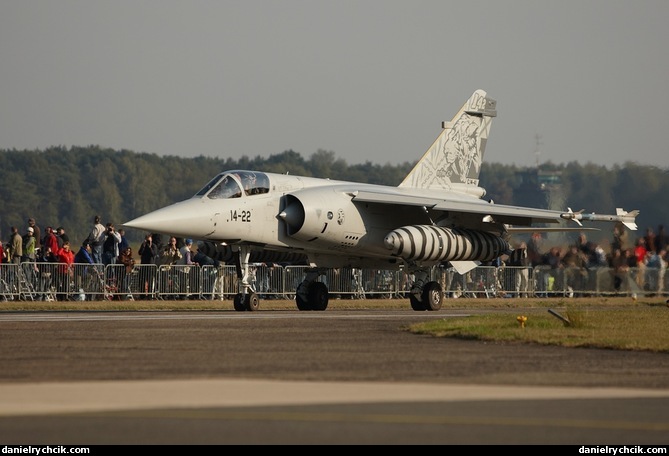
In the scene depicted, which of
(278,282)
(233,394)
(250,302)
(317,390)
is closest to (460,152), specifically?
(278,282)

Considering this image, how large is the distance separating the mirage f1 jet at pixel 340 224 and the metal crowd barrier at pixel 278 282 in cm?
459

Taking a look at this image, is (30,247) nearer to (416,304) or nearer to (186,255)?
(186,255)

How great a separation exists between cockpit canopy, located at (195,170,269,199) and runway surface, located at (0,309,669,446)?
7.78m

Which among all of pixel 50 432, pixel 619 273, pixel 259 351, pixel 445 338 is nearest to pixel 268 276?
pixel 619 273

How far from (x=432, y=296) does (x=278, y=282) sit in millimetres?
6441

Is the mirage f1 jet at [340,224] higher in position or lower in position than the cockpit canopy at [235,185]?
lower

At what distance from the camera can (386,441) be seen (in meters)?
7.16

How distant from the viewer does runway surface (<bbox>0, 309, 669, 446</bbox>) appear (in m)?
7.52

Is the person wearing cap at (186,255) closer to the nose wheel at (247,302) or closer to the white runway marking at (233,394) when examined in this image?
the nose wheel at (247,302)

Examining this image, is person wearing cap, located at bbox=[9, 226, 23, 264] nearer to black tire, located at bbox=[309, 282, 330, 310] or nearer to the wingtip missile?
black tire, located at bbox=[309, 282, 330, 310]

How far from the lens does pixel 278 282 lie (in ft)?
105

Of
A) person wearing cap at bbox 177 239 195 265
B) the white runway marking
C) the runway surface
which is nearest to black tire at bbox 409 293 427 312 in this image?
person wearing cap at bbox 177 239 195 265

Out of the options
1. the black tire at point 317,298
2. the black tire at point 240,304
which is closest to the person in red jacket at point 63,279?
the black tire at point 240,304

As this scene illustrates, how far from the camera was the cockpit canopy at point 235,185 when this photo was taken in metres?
24.3
